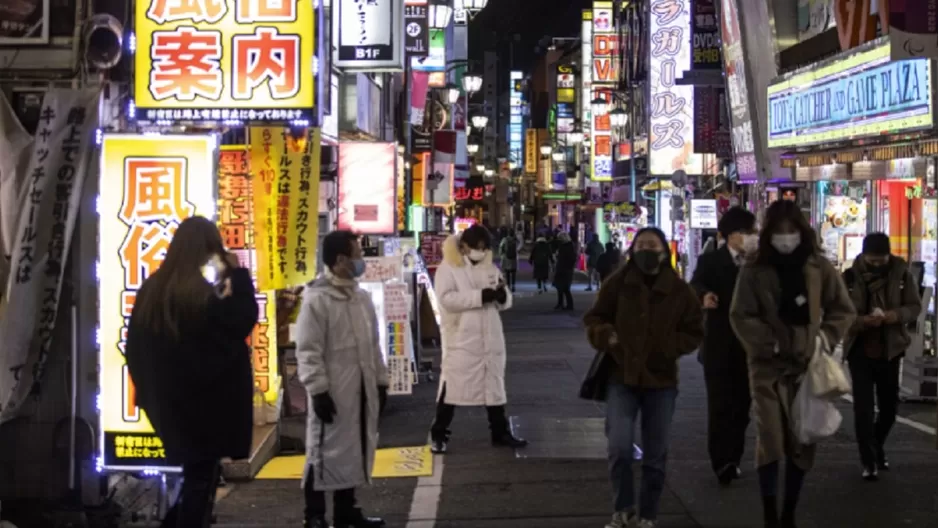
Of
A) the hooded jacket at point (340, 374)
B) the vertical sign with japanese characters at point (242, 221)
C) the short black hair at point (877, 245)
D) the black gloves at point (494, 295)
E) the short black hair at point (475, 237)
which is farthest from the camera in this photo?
the vertical sign with japanese characters at point (242, 221)

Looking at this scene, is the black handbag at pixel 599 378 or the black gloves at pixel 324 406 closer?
the black gloves at pixel 324 406

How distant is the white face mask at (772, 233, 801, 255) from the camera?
24.9 feet

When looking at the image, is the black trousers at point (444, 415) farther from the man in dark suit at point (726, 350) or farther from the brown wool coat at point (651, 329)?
the brown wool coat at point (651, 329)

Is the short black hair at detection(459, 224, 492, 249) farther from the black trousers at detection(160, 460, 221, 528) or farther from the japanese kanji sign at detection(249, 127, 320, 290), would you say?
the black trousers at detection(160, 460, 221, 528)

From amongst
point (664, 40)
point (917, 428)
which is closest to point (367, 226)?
point (917, 428)

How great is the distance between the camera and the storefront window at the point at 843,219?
19.1m

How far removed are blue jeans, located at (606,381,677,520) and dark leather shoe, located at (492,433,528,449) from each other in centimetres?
336

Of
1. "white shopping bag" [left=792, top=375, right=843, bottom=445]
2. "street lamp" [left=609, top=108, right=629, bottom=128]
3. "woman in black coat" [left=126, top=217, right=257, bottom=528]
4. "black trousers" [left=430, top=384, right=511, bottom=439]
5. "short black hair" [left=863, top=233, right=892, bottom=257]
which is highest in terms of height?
"street lamp" [left=609, top=108, right=629, bottom=128]

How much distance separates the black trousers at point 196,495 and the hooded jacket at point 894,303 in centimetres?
538

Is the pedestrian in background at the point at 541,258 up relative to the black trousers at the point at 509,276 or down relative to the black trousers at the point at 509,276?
up

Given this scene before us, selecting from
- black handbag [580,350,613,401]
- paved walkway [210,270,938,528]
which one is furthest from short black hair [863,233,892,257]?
black handbag [580,350,613,401]

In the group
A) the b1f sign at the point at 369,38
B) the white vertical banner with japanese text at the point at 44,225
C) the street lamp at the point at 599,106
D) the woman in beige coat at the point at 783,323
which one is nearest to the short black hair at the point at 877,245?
the woman in beige coat at the point at 783,323

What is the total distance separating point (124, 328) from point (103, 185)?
3.05 feet

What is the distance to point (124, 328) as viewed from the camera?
26.8 feet
